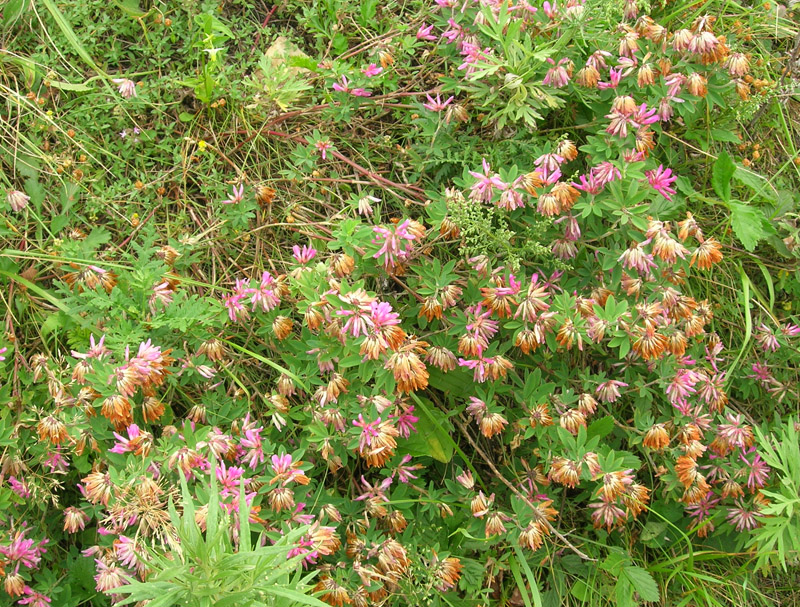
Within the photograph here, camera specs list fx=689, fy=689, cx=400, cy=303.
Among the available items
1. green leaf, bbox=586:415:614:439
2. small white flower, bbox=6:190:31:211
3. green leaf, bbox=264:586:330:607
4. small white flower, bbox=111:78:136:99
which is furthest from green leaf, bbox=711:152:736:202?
small white flower, bbox=6:190:31:211

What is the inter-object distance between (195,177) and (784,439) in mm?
2859

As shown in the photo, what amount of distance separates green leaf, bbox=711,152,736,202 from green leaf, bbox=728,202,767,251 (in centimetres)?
8

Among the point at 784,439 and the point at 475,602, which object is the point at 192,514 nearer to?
the point at 475,602

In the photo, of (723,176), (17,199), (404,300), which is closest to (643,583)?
(404,300)

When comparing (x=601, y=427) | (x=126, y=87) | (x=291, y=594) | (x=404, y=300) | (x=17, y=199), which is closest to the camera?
(x=291, y=594)

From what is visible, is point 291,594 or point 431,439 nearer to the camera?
point 291,594

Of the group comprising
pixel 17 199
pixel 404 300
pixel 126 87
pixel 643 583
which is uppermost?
pixel 126 87

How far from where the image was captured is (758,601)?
10.3ft

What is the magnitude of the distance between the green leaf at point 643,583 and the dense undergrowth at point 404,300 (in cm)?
3

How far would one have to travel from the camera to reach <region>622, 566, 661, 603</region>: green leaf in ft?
9.23

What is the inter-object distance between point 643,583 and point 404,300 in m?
1.54

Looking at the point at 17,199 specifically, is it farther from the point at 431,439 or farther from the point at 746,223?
the point at 746,223

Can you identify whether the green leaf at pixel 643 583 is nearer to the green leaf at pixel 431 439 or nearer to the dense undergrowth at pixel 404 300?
the dense undergrowth at pixel 404 300

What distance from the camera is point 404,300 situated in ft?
9.78
